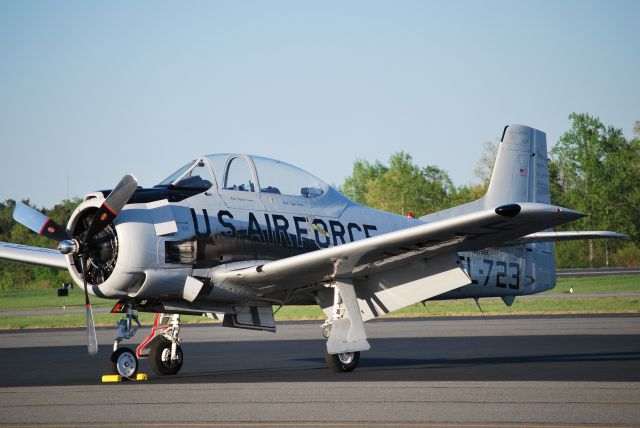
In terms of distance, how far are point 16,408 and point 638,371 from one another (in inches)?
329

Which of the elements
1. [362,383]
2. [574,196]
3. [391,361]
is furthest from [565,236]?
[574,196]

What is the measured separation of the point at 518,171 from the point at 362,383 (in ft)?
26.0

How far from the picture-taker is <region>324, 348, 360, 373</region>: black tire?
45.1 feet

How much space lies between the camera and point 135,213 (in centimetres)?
1272

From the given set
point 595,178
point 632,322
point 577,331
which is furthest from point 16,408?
point 595,178

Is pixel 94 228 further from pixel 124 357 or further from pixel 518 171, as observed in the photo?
pixel 518 171

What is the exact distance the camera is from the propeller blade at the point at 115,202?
483 inches

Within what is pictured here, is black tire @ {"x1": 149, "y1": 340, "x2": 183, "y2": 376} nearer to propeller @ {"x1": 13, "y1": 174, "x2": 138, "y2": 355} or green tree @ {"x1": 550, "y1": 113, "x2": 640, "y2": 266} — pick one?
propeller @ {"x1": 13, "y1": 174, "x2": 138, "y2": 355}

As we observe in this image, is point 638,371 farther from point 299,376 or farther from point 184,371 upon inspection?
point 184,371

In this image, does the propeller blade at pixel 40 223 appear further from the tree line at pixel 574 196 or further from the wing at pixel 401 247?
the tree line at pixel 574 196

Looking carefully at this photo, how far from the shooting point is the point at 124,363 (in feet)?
41.9

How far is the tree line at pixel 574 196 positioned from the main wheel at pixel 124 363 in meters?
49.5

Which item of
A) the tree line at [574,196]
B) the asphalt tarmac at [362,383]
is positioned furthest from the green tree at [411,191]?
the asphalt tarmac at [362,383]

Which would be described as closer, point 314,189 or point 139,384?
point 139,384
